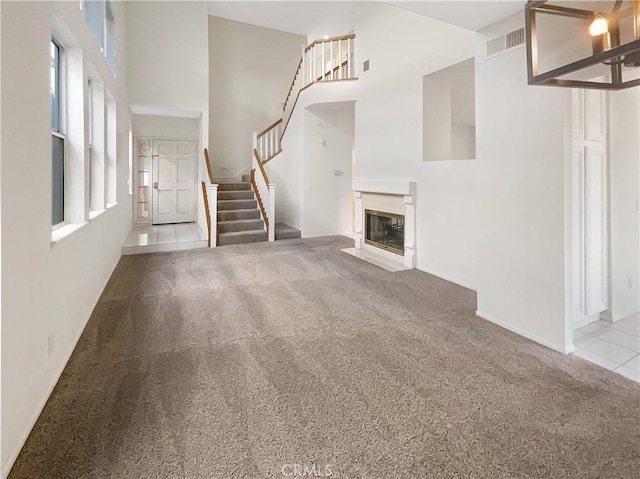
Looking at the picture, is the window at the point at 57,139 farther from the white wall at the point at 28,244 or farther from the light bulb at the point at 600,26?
the light bulb at the point at 600,26

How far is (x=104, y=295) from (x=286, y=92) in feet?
24.6

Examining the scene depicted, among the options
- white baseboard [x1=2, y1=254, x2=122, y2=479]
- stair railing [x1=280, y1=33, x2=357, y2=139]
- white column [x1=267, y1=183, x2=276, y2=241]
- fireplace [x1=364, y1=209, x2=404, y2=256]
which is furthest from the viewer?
white column [x1=267, y1=183, x2=276, y2=241]

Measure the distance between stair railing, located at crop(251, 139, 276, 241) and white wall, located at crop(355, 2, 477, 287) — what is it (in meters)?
1.90

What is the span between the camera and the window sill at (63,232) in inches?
88.0

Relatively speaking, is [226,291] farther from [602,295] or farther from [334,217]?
[334,217]

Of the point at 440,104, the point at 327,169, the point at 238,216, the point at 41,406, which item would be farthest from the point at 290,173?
the point at 41,406

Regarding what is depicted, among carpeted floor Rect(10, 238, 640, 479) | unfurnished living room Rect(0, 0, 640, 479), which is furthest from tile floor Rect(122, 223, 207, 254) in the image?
carpeted floor Rect(10, 238, 640, 479)

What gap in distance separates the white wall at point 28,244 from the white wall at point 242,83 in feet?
21.1

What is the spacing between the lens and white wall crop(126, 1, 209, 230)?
6.51 metres

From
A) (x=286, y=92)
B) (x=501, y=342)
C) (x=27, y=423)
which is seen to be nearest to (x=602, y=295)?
(x=501, y=342)

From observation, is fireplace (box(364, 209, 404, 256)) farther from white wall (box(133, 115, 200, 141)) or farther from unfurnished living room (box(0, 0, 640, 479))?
white wall (box(133, 115, 200, 141))

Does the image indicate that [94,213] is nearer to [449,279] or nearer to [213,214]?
[213,214]

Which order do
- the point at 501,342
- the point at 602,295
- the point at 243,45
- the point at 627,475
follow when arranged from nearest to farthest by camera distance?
the point at 627,475 < the point at 501,342 < the point at 602,295 < the point at 243,45

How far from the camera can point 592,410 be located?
1882 mm
